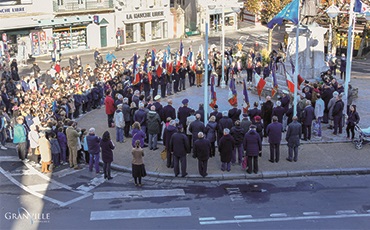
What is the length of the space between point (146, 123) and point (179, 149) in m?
3.31

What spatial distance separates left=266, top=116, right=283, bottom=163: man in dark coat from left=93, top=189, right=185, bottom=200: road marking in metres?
3.62

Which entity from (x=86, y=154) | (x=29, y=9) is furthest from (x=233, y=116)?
(x=29, y=9)

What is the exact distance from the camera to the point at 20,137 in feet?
57.0

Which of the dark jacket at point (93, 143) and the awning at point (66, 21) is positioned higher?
the awning at point (66, 21)

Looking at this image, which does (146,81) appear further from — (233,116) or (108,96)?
(233,116)

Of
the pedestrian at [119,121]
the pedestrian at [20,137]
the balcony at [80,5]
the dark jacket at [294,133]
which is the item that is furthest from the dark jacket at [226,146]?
the balcony at [80,5]

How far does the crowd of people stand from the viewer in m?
15.9

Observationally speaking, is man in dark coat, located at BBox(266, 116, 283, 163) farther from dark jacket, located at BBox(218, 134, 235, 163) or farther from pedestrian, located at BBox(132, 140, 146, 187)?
pedestrian, located at BBox(132, 140, 146, 187)

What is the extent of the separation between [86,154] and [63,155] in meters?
0.75

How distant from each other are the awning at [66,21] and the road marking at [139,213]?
33.0m

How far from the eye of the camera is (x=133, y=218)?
1294 centimetres

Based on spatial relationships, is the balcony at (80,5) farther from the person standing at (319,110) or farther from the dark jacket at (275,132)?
the dark jacket at (275,132)

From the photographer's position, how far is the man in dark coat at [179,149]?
15.7 m

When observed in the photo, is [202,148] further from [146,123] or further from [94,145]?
[146,123]
